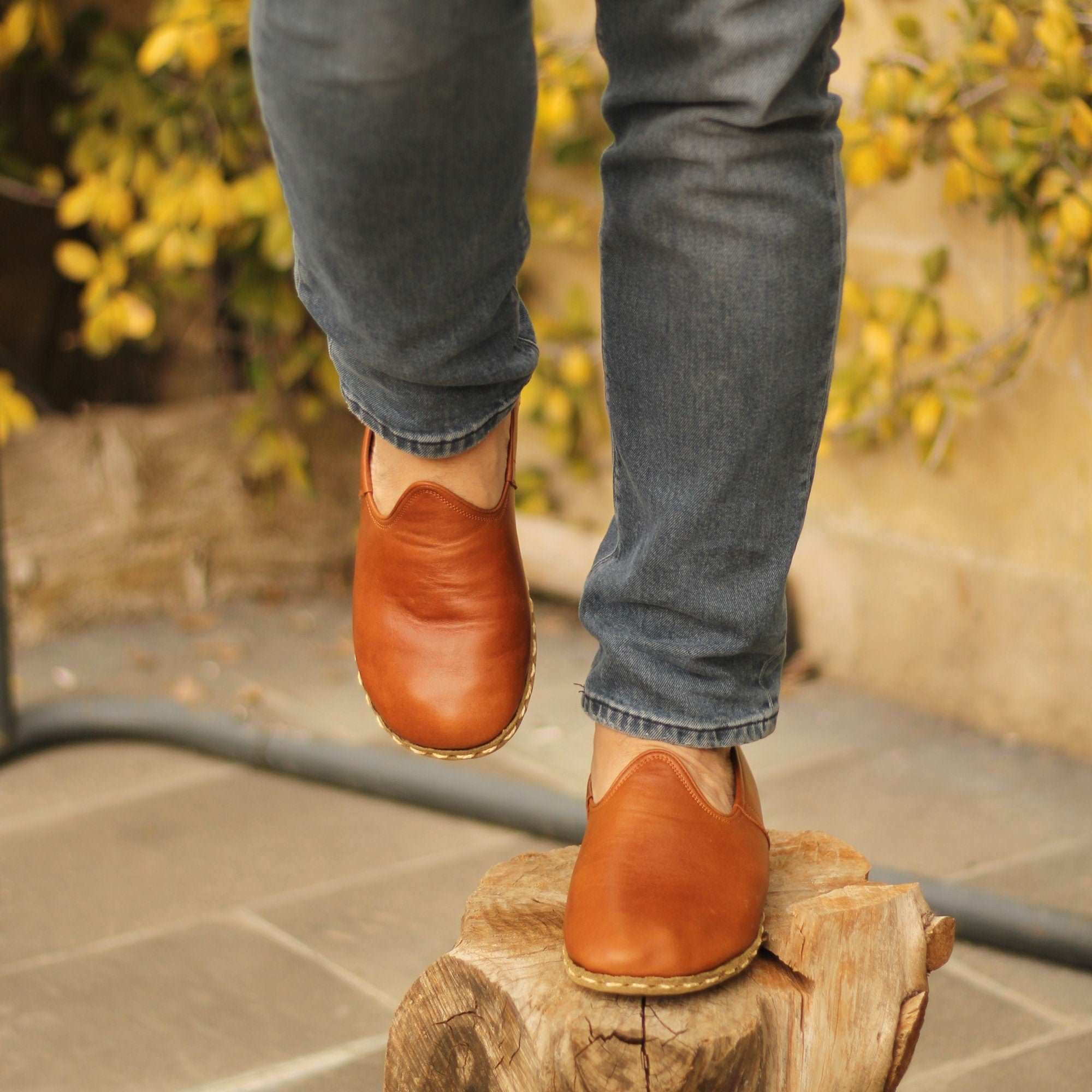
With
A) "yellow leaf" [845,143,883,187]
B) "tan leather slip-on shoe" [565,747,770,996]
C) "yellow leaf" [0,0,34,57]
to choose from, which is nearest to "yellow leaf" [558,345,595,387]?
"yellow leaf" [845,143,883,187]

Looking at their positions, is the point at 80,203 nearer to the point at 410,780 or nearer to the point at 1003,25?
the point at 410,780

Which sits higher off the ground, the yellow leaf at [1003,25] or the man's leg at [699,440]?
the yellow leaf at [1003,25]

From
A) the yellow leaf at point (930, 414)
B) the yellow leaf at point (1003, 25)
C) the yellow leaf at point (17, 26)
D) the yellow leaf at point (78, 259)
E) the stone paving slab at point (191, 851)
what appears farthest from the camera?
the yellow leaf at point (78, 259)

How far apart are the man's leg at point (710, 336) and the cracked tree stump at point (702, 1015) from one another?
15 cm

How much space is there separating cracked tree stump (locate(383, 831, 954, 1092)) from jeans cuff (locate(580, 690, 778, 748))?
0.13m

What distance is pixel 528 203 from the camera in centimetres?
280

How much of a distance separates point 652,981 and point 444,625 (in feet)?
0.97

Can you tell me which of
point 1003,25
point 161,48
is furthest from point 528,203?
point 1003,25

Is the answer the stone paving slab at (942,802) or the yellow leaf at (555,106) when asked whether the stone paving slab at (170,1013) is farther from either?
the yellow leaf at (555,106)

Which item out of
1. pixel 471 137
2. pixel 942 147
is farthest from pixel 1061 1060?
pixel 942 147

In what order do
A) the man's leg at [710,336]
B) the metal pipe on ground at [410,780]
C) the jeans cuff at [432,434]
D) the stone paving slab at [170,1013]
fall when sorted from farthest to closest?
the metal pipe on ground at [410,780] < the stone paving slab at [170,1013] < the jeans cuff at [432,434] < the man's leg at [710,336]

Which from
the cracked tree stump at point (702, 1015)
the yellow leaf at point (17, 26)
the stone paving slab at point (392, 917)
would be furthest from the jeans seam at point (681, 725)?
the yellow leaf at point (17, 26)

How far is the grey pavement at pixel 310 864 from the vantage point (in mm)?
1504

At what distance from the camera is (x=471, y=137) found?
0.86 meters
